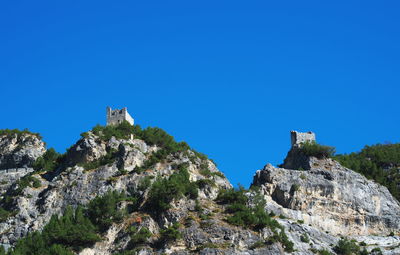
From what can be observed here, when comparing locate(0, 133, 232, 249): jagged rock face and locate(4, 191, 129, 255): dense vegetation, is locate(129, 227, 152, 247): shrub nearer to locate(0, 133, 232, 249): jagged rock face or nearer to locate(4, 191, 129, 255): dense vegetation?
locate(0, 133, 232, 249): jagged rock face

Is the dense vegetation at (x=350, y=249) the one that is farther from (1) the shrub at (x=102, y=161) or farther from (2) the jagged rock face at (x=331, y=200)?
(1) the shrub at (x=102, y=161)

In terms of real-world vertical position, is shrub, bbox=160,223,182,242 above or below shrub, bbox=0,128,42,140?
below

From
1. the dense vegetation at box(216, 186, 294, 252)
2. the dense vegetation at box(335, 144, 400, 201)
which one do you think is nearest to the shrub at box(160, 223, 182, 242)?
the dense vegetation at box(216, 186, 294, 252)

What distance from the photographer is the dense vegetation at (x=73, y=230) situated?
303ft

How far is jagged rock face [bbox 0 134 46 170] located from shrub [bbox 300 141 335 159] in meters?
41.8

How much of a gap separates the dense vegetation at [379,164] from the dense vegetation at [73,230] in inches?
1533

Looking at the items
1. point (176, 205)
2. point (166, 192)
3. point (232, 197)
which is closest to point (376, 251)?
point (232, 197)

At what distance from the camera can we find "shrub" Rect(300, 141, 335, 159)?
115m

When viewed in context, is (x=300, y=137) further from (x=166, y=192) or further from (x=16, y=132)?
(x=16, y=132)

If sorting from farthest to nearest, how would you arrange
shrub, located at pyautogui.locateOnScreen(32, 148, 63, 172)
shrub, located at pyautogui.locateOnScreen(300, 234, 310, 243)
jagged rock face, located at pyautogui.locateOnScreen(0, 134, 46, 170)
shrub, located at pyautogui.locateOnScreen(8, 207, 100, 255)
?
1. jagged rock face, located at pyautogui.locateOnScreen(0, 134, 46, 170)
2. shrub, located at pyautogui.locateOnScreen(32, 148, 63, 172)
3. shrub, located at pyautogui.locateOnScreen(300, 234, 310, 243)
4. shrub, located at pyautogui.locateOnScreen(8, 207, 100, 255)

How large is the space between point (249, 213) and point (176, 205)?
8.82 metres

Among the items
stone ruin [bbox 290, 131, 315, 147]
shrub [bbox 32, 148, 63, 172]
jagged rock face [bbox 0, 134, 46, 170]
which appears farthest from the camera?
jagged rock face [bbox 0, 134, 46, 170]

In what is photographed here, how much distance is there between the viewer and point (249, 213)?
9706 cm

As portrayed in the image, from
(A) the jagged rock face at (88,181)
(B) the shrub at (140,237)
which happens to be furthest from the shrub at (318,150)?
(B) the shrub at (140,237)
